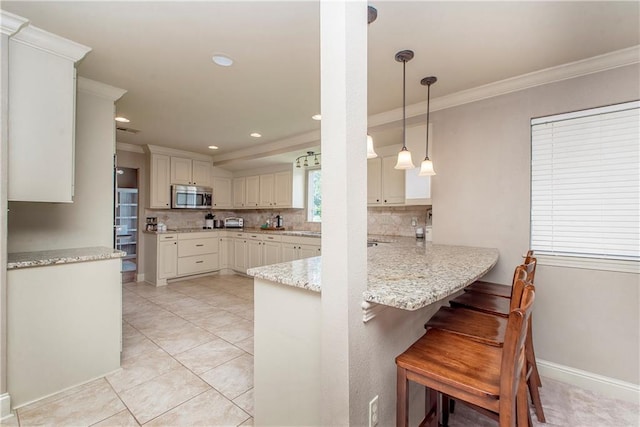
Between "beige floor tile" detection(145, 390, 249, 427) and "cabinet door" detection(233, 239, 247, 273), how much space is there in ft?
11.9

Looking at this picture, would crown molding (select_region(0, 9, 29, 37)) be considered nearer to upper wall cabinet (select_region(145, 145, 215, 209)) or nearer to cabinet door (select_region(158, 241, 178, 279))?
upper wall cabinet (select_region(145, 145, 215, 209))

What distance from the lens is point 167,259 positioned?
4941 millimetres

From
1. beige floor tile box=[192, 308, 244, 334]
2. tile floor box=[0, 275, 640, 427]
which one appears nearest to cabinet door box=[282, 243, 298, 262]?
beige floor tile box=[192, 308, 244, 334]

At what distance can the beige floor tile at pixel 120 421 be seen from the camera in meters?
1.69

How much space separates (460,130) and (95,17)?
299 cm

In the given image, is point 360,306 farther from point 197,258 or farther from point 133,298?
point 197,258

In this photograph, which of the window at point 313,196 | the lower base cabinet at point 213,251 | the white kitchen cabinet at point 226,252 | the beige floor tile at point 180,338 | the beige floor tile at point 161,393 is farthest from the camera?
the white kitchen cabinet at point 226,252

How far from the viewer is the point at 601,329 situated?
210 cm

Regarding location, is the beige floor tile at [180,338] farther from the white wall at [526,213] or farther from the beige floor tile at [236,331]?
the white wall at [526,213]

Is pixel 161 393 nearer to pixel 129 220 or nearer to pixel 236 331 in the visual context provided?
pixel 236 331

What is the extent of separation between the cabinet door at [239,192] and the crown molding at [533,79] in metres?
3.92

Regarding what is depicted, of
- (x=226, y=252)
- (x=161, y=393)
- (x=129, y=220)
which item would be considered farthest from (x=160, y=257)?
(x=161, y=393)

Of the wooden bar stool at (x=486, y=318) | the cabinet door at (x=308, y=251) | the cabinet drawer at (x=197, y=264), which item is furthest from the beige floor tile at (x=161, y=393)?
the cabinet drawer at (x=197, y=264)

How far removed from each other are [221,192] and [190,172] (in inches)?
31.0
